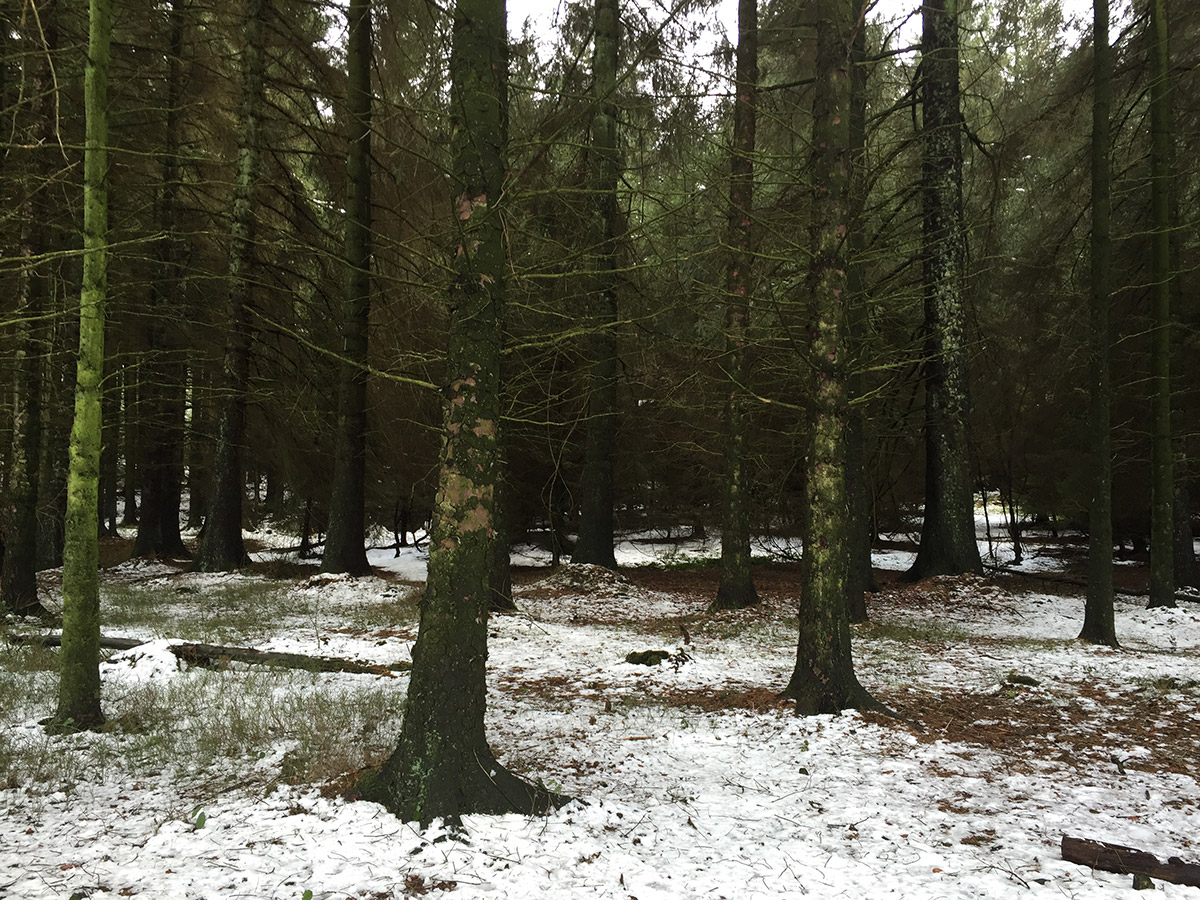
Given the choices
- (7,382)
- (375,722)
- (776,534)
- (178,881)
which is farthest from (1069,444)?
(7,382)

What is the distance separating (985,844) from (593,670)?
4.71 metres

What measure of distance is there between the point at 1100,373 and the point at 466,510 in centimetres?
919

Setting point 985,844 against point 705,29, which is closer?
point 985,844

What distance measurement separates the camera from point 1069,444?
1755cm

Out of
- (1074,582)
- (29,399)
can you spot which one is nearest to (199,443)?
(29,399)

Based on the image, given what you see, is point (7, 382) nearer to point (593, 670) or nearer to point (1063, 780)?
point (593, 670)

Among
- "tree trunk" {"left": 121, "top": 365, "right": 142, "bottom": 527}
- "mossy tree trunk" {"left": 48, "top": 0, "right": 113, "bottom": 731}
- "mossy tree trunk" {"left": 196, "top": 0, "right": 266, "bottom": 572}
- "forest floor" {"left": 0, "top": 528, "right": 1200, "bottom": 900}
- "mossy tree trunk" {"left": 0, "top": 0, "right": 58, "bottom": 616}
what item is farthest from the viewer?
"mossy tree trunk" {"left": 196, "top": 0, "right": 266, "bottom": 572}

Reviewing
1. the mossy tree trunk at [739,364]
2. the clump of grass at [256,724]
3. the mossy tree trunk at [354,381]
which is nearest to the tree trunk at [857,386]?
the mossy tree trunk at [739,364]

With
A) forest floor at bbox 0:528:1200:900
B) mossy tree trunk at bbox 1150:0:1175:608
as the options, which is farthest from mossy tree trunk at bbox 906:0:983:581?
forest floor at bbox 0:528:1200:900

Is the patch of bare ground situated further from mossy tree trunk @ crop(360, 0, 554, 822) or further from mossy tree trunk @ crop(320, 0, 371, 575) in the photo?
mossy tree trunk @ crop(320, 0, 371, 575)

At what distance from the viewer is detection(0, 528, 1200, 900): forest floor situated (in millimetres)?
3877

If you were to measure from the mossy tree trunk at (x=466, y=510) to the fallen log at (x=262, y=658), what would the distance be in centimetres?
322

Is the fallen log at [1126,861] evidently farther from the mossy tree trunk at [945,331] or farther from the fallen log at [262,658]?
the mossy tree trunk at [945,331]

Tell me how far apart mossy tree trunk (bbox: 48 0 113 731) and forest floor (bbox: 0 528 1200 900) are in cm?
48
